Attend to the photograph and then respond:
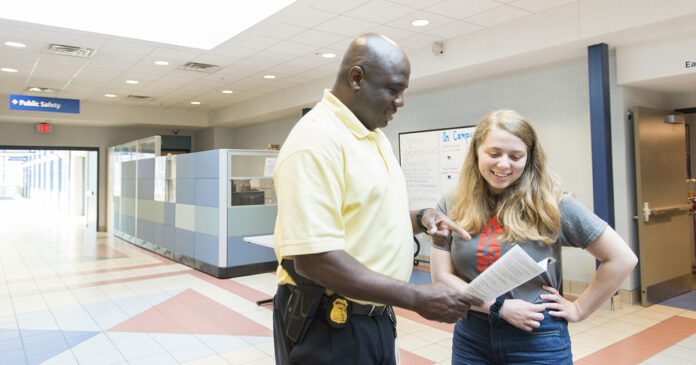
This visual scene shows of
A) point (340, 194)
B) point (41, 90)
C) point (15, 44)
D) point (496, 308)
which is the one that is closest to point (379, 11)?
point (496, 308)

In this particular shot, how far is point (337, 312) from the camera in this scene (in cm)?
104

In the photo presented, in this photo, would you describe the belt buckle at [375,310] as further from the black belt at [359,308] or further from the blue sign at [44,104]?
the blue sign at [44,104]

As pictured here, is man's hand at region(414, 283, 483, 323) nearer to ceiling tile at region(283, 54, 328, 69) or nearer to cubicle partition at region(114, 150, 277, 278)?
cubicle partition at region(114, 150, 277, 278)

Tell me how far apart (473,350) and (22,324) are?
4.46m

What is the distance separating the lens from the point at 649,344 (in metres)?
3.69

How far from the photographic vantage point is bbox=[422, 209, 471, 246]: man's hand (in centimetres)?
125

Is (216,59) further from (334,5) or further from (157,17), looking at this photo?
(334,5)

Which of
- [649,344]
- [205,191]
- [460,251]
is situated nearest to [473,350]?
[460,251]

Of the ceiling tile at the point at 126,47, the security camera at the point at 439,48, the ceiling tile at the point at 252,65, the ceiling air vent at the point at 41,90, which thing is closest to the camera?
the security camera at the point at 439,48

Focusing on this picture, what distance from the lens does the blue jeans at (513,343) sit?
1.36 metres

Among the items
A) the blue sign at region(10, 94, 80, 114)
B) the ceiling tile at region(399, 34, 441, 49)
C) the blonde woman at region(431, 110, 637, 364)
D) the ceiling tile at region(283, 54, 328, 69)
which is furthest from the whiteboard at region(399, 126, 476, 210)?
the blue sign at region(10, 94, 80, 114)

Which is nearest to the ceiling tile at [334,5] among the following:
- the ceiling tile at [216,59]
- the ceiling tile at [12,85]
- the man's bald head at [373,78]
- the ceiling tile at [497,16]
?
the ceiling tile at [497,16]

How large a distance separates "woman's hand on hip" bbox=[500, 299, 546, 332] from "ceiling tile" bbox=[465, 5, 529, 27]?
4080mm

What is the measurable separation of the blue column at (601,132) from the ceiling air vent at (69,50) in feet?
20.2
